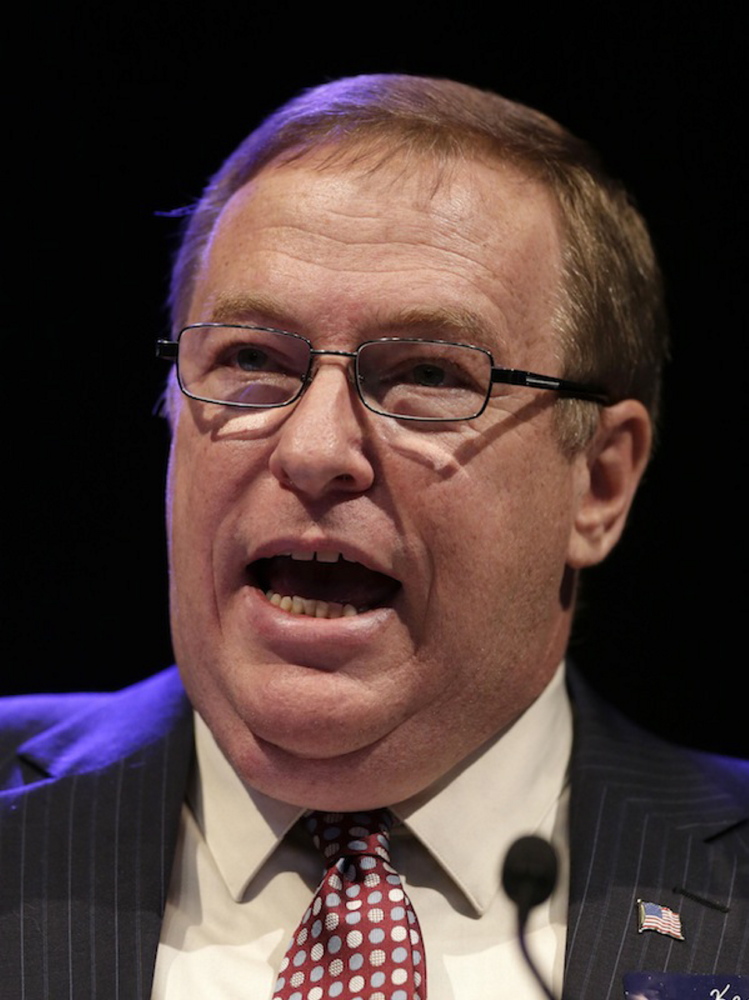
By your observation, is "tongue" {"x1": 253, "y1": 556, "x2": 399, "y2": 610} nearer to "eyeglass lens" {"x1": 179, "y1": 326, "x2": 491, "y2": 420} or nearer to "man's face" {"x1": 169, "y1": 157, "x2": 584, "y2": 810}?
"man's face" {"x1": 169, "y1": 157, "x2": 584, "y2": 810}

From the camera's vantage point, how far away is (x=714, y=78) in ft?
9.05

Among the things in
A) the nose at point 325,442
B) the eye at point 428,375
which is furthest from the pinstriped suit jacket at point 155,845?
the eye at point 428,375

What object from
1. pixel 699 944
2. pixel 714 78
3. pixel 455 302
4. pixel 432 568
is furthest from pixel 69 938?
pixel 714 78

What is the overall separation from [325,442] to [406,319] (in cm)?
26

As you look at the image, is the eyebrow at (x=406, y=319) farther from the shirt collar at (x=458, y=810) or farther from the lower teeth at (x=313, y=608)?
the shirt collar at (x=458, y=810)

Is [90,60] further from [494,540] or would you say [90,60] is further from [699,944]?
[699,944]

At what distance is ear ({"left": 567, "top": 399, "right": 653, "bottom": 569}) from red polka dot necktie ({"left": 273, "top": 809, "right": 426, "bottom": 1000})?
25.8 inches

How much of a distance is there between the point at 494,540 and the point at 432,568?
11 cm

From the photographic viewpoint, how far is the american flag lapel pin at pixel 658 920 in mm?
2006

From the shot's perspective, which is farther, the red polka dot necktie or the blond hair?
the blond hair

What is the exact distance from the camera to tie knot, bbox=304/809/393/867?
201cm

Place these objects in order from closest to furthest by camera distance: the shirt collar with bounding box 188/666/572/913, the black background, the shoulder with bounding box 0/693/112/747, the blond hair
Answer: the shirt collar with bounding box 188/666/572/913 < the blond hair < the shoulder with bounding box 0/693/112/747 < the black background

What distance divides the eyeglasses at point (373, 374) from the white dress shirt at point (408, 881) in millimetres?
585

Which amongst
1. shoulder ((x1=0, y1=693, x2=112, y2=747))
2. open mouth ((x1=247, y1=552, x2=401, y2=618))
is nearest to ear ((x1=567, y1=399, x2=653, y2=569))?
open mouth ((x1=247, y1=552, x2=401, y2=618))
